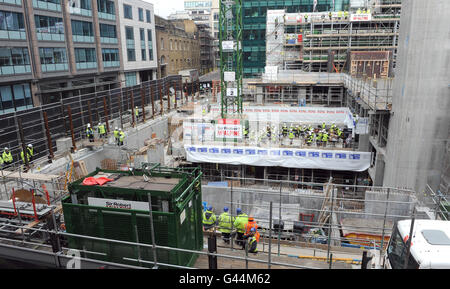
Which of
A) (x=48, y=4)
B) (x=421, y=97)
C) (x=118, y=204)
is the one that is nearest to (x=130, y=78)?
(x=48, y=4)

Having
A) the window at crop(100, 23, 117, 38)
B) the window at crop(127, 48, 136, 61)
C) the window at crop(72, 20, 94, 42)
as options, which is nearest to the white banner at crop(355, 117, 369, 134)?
the window at crop(72, 20, 94, 42)

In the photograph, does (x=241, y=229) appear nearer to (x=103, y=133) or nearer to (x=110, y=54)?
(x=103, y=133)

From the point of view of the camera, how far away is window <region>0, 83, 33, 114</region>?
26328 millimetres

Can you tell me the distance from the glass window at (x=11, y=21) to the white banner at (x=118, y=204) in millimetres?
26680

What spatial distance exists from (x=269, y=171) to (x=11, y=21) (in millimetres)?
24542

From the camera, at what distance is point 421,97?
544 inches

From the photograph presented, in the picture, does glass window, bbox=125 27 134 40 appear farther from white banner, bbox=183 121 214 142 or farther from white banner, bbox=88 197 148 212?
white banner, bbox=88 197 148 212

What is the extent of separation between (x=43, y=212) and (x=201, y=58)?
2916 inches

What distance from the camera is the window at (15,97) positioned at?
26.3 m

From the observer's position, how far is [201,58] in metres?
78.8

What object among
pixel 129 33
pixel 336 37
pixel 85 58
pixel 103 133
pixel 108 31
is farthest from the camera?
pixel 129 33
